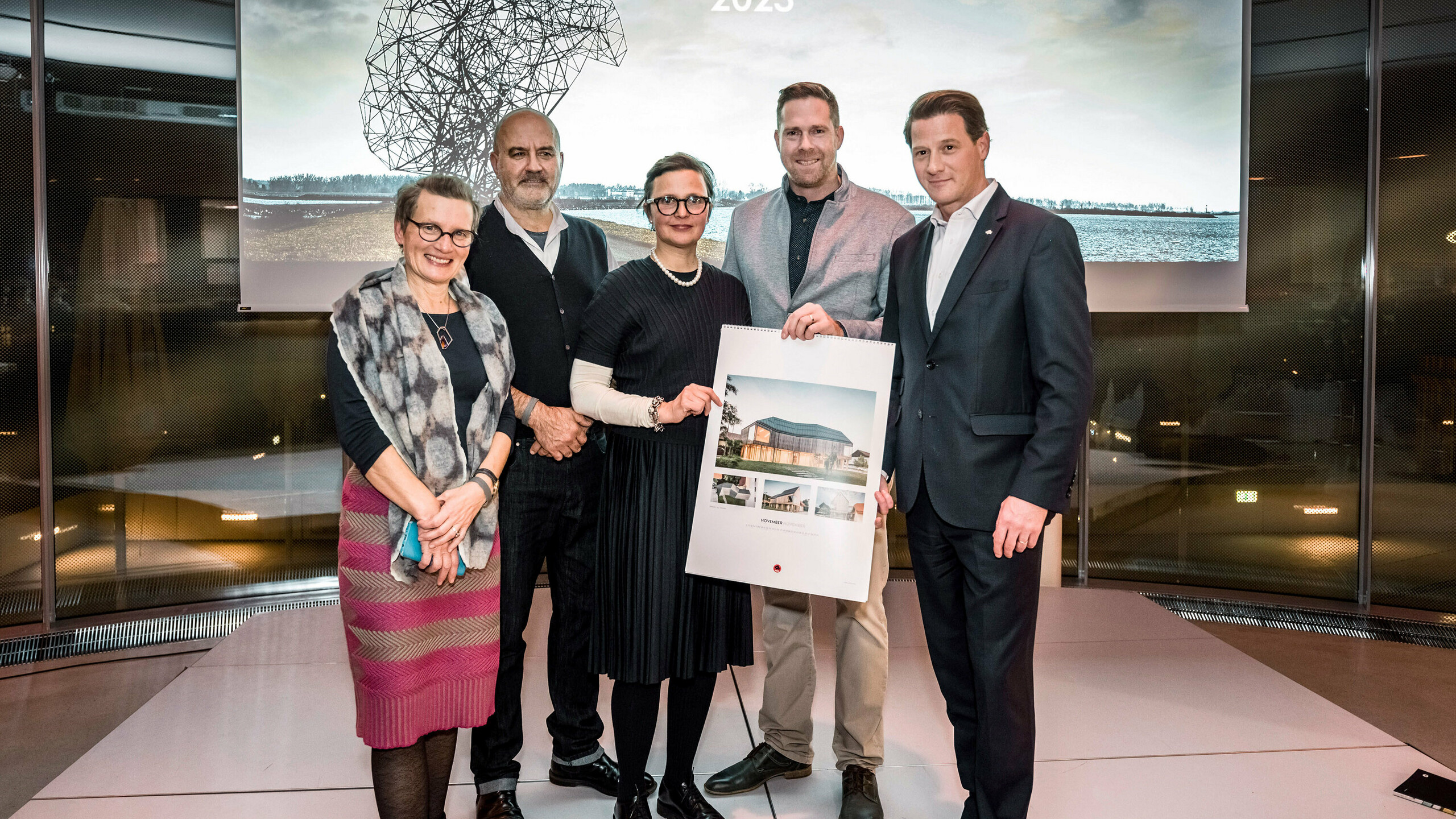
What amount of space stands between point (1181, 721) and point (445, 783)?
93.6 inches

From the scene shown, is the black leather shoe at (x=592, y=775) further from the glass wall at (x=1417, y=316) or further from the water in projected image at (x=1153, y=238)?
the glass wall at (x=1417, y=316)

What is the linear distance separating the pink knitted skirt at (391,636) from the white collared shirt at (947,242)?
1209 millimetres

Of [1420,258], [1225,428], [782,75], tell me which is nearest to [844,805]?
[782,75]

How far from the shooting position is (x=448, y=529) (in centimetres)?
181

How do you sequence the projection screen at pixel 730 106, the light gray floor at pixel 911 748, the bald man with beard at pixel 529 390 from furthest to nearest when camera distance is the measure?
the projection screen at pixel 730 106
the light gray floor at pixel 911 748
the bald man with beard at pixel 529 390

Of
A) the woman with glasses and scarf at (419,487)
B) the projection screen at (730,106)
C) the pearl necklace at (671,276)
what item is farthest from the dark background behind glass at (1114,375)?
the pearl necklace at (671,276)

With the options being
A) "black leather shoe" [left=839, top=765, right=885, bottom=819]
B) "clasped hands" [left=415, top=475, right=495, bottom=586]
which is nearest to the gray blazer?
"clasped hands" [left=415, top=475, right=495, bottom=586]

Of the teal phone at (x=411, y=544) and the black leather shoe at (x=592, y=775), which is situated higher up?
the teal phone at (x=411, y=544)

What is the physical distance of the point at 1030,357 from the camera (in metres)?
1.89

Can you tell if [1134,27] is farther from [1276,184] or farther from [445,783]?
[445,783]

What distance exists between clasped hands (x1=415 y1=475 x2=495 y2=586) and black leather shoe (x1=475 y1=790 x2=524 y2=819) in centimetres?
74

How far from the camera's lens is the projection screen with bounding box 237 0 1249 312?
Answer: 3.98m

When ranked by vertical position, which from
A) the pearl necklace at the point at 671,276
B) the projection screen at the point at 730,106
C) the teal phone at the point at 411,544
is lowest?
the teal phone at the point at 411,544

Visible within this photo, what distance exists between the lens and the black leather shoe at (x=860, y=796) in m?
2.30
